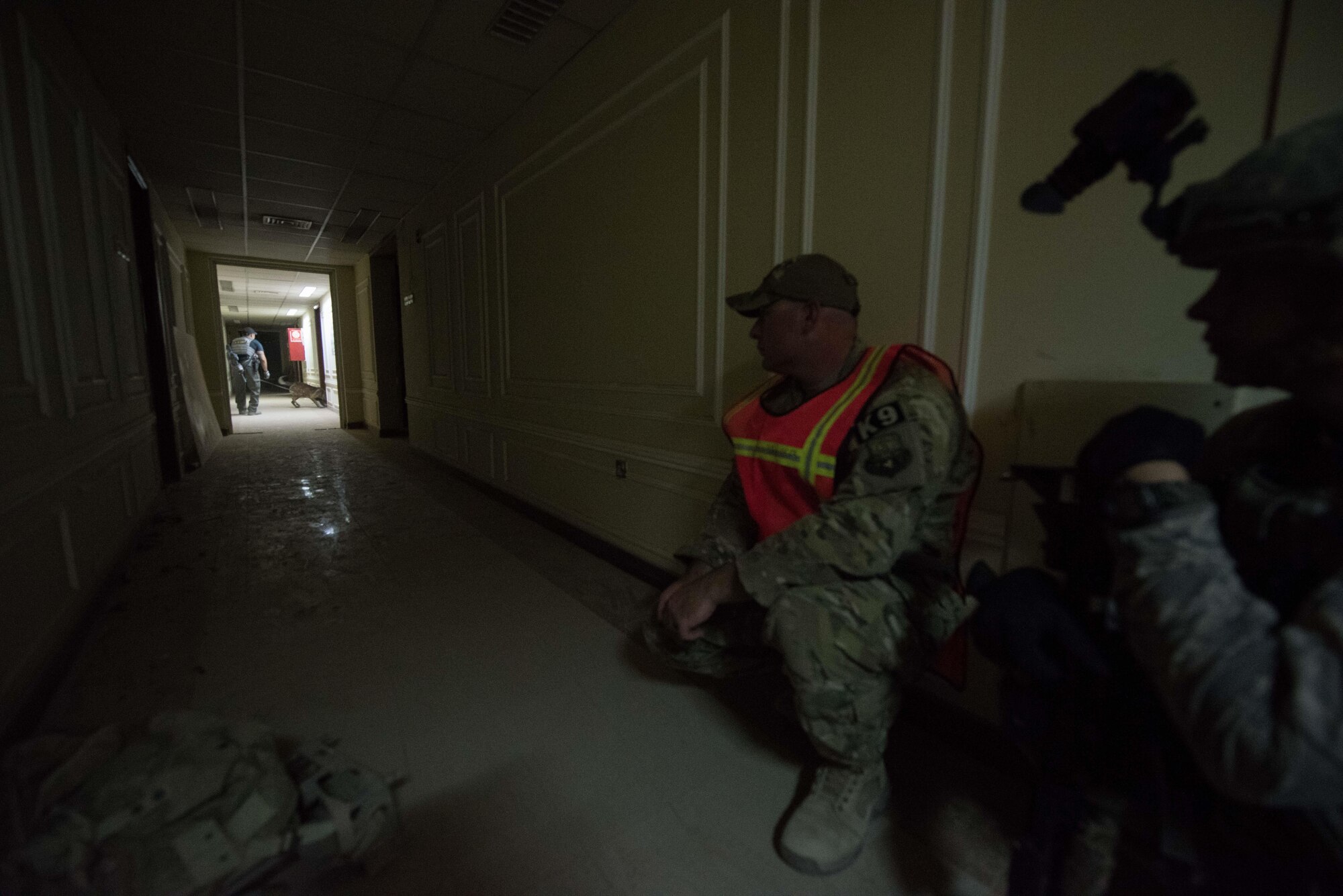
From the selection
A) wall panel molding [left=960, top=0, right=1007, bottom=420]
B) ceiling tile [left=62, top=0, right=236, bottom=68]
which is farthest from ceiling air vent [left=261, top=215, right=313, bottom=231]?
wall panel molding [left=960, top=0, right=1007, bottom=420]

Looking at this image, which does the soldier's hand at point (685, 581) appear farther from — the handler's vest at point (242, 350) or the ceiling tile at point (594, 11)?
the handler's vest at point (242, 350)

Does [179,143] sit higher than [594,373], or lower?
higher

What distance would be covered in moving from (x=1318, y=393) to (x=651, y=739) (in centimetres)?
152

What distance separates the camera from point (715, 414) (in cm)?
231

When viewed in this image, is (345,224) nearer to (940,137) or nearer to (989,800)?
(940,137)

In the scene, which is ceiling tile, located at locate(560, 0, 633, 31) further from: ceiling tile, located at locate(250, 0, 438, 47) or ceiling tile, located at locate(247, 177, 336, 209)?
ceiling tile, located at locate(247, 177, 336, 209)

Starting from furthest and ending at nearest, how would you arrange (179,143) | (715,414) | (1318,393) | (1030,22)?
(179,143) → (715,414) → (1030,22) → (1318,393)

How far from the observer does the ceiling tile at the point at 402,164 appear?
4414 mm

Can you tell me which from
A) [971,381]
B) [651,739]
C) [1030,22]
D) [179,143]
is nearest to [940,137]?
[1030,22]

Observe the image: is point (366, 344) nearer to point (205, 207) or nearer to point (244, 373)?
point (205, 207)

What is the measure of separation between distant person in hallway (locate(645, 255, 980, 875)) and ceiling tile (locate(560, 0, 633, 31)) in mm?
2113

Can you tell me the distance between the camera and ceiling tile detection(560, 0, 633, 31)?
2650mm

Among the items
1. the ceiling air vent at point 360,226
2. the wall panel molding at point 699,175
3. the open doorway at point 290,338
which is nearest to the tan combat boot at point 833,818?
the wall panel molding at point 699,175

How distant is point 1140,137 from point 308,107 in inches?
179
